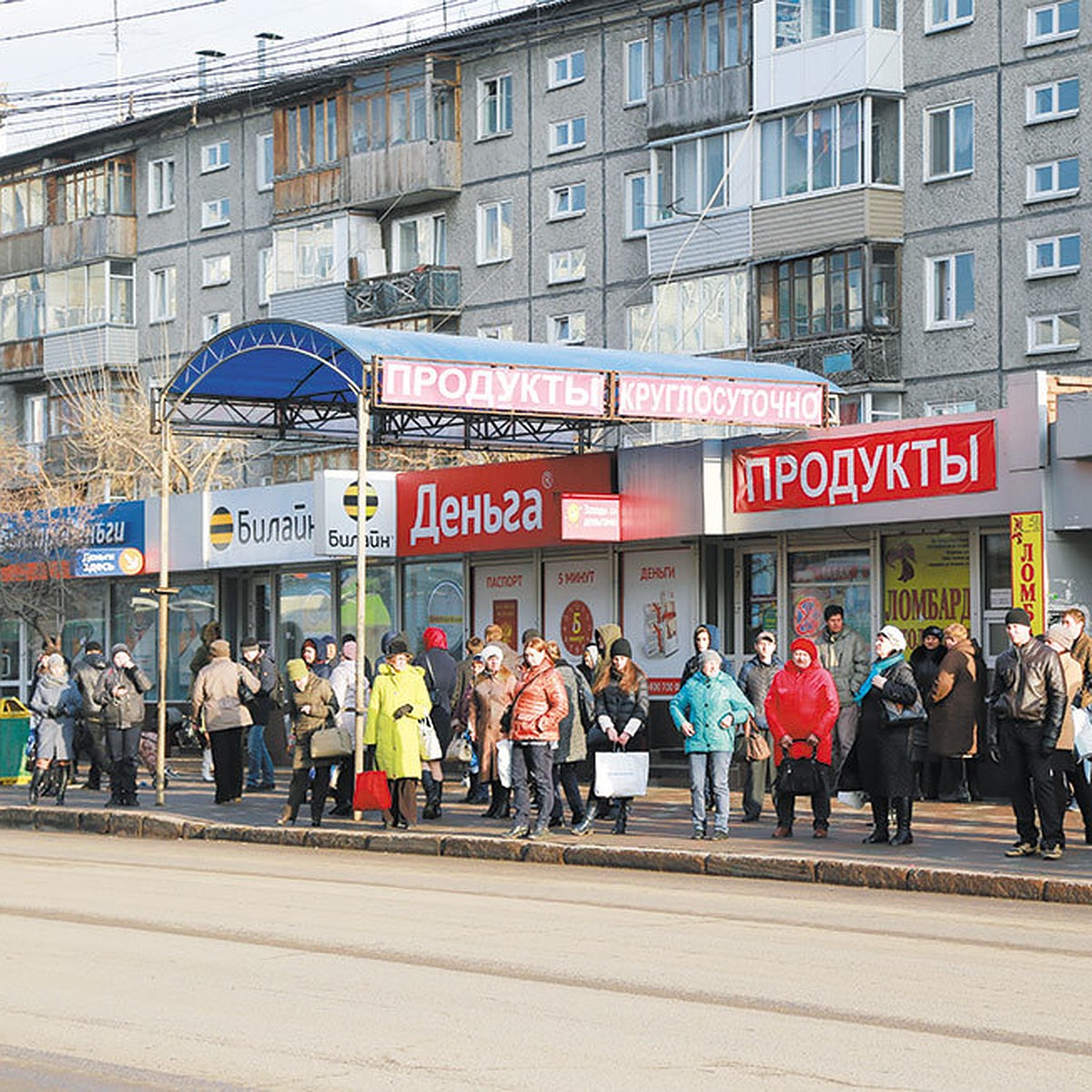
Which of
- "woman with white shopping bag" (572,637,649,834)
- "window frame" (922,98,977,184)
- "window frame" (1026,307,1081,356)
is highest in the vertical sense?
"window frame" (922,98,977,184)

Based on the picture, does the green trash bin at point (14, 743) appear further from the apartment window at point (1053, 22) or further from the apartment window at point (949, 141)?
the apartment window at point (1053, 22)

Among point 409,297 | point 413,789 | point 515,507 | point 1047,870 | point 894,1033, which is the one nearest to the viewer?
point 894,1033

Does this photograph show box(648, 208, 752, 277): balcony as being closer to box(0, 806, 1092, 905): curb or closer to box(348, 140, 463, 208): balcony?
box(348, 140, 463, 208): balcony

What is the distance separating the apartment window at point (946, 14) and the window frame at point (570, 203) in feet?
32.4

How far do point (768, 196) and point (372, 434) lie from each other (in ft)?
61.5

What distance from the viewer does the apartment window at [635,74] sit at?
48812mm

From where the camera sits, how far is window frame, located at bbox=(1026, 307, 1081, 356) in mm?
40594

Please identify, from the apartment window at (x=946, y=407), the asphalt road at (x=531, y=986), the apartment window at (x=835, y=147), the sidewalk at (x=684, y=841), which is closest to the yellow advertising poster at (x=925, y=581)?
the sidewalk at (x=684, y=841)

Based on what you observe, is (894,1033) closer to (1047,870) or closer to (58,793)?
(1047,870)

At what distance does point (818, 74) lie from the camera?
143 feet

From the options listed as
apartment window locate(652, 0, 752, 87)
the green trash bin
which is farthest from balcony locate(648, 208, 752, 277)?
the green trash bin

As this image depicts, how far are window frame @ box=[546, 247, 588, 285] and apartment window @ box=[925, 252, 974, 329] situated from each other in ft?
31.5

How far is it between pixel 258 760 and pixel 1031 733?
40.3 feet

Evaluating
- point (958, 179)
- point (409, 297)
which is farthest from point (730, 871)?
point (409, 297)
